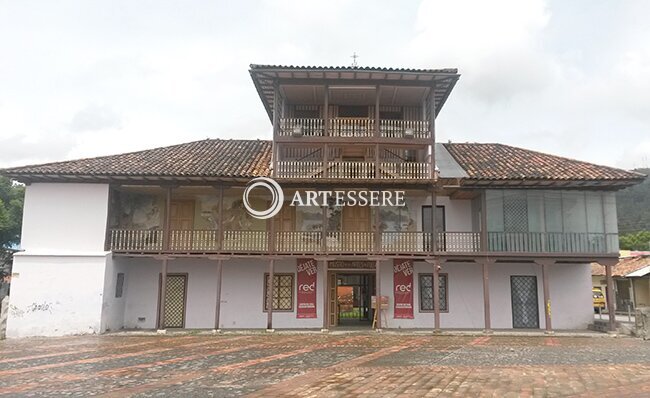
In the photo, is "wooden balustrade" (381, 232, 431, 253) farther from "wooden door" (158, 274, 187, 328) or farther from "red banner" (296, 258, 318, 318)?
"wooden door" (158, 274, 187, 328)

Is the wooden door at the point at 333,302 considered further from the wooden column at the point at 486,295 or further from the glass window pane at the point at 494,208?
the glass window pane at the point at 494,208

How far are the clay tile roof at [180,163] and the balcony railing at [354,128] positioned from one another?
184 cm

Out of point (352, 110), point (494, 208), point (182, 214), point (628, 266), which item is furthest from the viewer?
point (628, 266)

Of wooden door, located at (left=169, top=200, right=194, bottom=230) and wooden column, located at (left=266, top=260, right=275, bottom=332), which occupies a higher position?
wooden door, located at (left=169, top=200, right=194, bottom=230)

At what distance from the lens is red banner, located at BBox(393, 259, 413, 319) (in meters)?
18.5

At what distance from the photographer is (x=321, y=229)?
18.6 metres

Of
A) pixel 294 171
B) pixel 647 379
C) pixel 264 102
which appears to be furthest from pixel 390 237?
pixel 647 379

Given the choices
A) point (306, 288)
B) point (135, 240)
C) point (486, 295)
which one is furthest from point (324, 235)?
point (135, 240)

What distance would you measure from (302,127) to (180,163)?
Answer: 4.81 meters

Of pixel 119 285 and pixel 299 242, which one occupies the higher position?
pixel 299 242

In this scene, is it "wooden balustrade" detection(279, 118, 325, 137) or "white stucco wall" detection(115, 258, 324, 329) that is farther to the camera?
"white stucco wall" detection(115, 258, 324, 329)

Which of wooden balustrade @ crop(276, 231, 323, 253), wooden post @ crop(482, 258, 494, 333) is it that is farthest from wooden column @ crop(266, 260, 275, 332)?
wooden post @ crop(482, 258, 494, 333)

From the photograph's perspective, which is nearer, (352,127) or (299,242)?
(299,242)

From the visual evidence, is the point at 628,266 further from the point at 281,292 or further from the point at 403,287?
the point at 281,292
